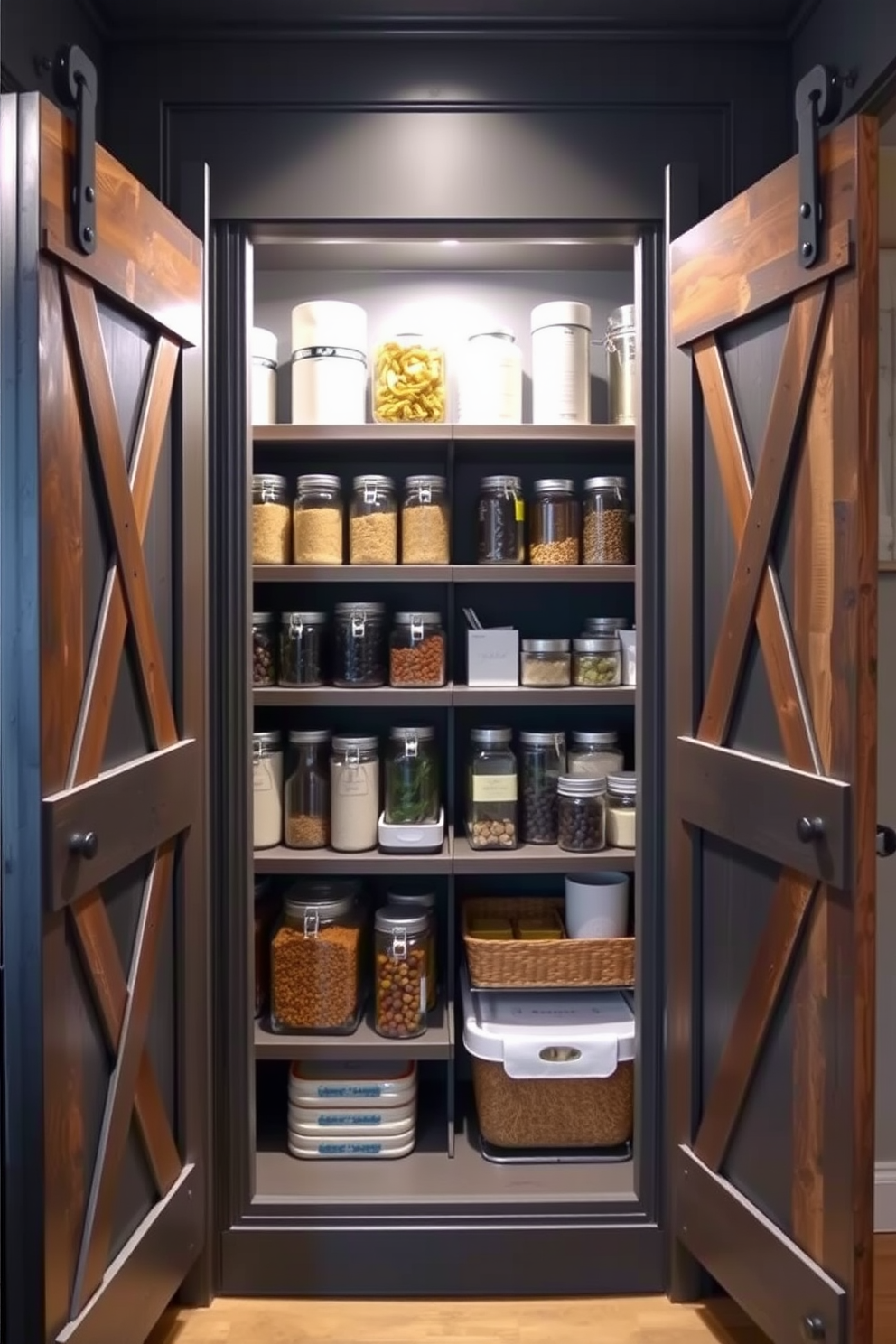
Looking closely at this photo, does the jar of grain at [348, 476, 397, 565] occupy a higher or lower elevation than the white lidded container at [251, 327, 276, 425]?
lower

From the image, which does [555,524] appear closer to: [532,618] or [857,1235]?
[532,618]

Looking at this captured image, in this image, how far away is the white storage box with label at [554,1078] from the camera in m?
2.00

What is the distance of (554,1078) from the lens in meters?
2.01

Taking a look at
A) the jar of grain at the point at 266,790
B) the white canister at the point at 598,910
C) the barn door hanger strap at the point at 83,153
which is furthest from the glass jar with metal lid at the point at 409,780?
the barn door hanger strap at the point at 83,153

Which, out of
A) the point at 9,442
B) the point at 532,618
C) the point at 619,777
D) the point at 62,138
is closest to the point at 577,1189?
the point at 619,777

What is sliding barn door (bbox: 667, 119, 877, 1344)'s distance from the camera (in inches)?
52.9

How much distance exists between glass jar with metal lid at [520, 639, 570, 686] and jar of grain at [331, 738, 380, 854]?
15.8 inches

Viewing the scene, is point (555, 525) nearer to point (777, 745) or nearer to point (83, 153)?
point (777, 745)

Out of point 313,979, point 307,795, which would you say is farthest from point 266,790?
point 313,979

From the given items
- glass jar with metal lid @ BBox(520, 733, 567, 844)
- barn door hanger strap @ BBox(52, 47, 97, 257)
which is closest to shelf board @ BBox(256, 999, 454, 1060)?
glass jar with metal lid @ BBox(520, 733, 567, 844)

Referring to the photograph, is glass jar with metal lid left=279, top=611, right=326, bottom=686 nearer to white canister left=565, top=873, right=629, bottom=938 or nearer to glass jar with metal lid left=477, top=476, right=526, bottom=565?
glass jar with metal lid left=477, top=476, right=526, bottom=565

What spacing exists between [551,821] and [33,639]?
4.11ft

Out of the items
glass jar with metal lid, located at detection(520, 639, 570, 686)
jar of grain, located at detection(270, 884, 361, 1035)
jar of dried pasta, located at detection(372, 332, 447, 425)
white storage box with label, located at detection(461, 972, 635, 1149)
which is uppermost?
jar of dried pasta, located at detection(372, 332, 447, 425)

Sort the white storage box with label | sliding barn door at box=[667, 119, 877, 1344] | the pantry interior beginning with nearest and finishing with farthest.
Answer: sliding barn door at box=[667, 119, 877, 1344], the pantry interior, the white storage box with label
